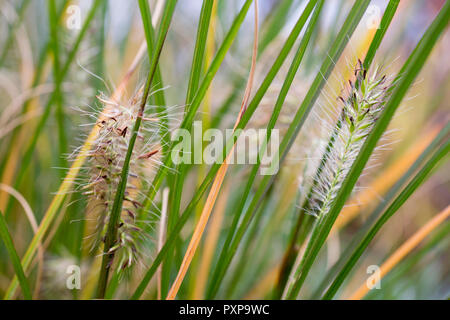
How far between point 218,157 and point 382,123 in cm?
17

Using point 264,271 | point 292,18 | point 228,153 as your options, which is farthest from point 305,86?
point 264,271

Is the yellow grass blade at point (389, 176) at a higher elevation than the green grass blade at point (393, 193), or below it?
higher

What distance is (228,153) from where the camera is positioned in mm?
366

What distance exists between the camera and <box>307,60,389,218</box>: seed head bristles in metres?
0.32

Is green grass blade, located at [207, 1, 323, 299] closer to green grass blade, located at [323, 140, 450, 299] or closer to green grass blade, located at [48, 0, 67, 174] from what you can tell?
green grass blade, located at [323, 140, 450, 299]

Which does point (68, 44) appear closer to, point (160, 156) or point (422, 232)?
point (160, 156)

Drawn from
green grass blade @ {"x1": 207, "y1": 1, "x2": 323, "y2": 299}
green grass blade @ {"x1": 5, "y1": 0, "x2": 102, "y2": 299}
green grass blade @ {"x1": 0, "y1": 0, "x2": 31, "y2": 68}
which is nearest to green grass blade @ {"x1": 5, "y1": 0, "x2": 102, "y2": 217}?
green grass blade @ {"x1": 5, "y1": 0, "x2": 102, "y2": 299}

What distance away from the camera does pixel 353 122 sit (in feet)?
1.06

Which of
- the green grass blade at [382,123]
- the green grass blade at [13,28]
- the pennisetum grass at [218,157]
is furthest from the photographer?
the green grass blade at [13,28]

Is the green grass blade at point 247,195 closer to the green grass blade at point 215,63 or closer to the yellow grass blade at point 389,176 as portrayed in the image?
the green grass blade at point 215,63

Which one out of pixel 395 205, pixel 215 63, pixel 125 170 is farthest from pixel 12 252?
pixel 395 205

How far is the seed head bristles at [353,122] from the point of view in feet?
1.05

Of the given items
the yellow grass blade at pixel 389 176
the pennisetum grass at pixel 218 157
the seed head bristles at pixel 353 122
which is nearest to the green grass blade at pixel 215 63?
the pennisetum grass at pixel 218 157

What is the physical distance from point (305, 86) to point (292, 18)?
104 millimetres
